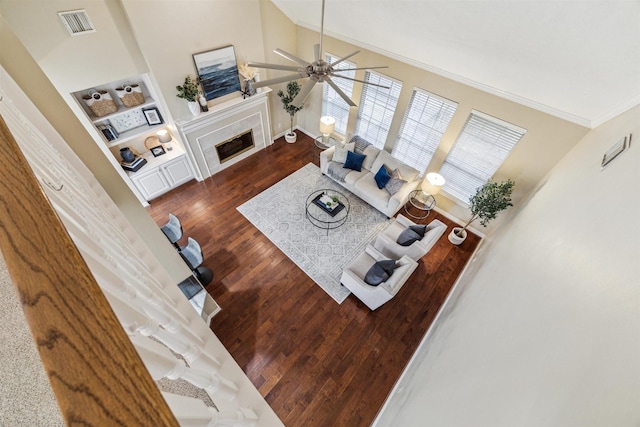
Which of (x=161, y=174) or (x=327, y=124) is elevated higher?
(x=327, y=124)

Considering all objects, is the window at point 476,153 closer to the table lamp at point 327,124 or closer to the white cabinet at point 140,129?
the table lamp at point 327,124

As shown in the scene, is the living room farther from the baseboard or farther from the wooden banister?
the wooden banister

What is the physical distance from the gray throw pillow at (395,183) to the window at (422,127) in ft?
1.82

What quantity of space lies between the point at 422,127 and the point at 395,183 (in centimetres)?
116

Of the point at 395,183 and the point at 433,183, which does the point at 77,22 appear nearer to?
the point at 395,183

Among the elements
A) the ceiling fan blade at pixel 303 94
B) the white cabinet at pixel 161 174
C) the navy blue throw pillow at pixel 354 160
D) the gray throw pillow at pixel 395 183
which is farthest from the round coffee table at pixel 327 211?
the ceiling fan blade at pixel 303 94

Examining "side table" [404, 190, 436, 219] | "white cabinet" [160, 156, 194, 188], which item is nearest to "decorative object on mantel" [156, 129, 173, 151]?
"white cabinet" [160, 156, 194, 188]

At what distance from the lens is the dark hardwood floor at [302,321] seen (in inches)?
135

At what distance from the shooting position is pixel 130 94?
4434 millimetres

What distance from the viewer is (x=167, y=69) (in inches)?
173

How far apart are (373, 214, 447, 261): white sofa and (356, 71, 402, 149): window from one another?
213 centimetres

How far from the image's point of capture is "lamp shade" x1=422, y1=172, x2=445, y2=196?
489cm

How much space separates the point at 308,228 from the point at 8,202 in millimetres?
4679

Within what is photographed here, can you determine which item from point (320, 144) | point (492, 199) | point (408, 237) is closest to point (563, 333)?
point (408, 237)
